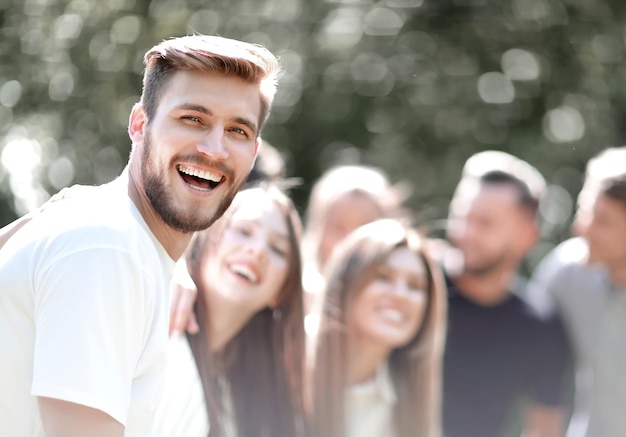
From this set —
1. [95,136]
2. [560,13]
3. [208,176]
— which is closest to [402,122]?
[560,13]

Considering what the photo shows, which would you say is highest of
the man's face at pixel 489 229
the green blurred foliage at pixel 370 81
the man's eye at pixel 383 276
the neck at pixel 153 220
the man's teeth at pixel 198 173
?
the man's teeth at pixel 198 173

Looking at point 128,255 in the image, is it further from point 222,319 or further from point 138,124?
point 222,319

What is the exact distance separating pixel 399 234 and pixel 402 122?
28.1 feet

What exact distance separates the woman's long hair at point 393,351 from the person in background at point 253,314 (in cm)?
21

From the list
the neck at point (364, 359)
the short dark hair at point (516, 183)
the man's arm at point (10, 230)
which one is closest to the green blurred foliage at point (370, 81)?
the short dark hair at point (516, 183)

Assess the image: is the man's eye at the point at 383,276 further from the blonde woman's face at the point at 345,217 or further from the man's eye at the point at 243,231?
the man's eye at the point at 243,231

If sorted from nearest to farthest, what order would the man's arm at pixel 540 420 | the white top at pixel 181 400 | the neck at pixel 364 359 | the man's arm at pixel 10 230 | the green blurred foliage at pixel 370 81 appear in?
the man's arm at pixel 10 230, the white top at pixel 181 400, the neck at pixel 364 359, the man's arm at pixel 540 420, the green blurred foliage at pixel 370 81

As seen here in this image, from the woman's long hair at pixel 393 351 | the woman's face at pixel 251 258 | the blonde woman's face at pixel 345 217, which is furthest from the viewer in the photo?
the blonde woman's face at pixel 345 217

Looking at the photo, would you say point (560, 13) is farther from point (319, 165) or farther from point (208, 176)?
point (208, 176)

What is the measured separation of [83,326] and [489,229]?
150 inches

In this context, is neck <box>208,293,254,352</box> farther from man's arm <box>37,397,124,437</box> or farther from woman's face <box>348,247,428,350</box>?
man's arm <box>37,397,124,437</box>

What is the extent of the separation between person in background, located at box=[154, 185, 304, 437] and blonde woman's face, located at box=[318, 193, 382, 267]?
0.98m

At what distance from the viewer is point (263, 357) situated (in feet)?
13.6

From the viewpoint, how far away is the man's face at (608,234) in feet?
18.2
